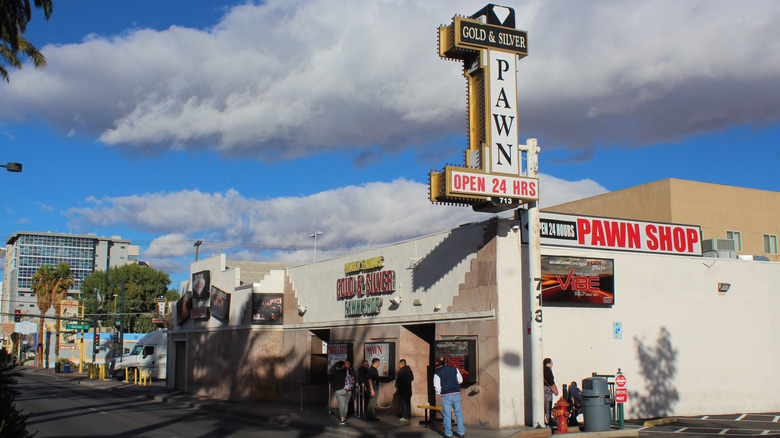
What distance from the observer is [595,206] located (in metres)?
36.0

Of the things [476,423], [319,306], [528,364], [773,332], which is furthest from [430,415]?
[773,332]

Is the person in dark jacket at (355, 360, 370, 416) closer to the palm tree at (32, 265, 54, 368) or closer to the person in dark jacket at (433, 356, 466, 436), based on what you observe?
the person in dark jacket at (433, 356, 466, 436)

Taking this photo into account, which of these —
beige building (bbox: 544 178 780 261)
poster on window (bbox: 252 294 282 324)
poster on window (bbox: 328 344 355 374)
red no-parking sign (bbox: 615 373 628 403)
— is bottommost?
red no-parking sign (bbox: 615 373 628 403)

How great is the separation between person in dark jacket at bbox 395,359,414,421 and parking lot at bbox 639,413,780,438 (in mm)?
Answer: 6117

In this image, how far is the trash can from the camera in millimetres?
15453

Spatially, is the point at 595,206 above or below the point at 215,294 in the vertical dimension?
above

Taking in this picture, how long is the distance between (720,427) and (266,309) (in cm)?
1739

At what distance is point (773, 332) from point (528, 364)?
371 inches

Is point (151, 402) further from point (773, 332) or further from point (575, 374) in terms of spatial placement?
point (773, 332)

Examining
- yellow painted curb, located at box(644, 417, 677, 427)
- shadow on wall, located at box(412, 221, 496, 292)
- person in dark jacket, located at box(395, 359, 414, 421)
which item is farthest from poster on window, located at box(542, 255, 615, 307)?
person in dark jacket, located at box(395, 359, 414, 421)

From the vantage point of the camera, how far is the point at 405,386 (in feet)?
61.6

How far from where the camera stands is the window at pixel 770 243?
114ft

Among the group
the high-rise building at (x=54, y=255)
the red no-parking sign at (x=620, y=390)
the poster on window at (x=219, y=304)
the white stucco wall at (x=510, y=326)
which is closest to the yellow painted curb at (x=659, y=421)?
the red no-parking sign at (x=620, y=390)

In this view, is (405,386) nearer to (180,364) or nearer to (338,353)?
(338,353)
